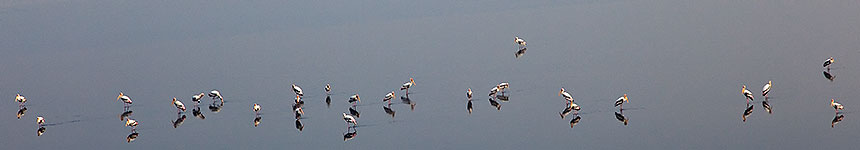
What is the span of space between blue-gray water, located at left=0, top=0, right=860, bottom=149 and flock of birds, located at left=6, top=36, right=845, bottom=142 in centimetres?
10

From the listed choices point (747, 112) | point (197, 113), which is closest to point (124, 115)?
point (197, 113)

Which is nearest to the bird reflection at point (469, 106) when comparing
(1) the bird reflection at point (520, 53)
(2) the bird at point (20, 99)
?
(1) the bird reflection at point (520, 53)

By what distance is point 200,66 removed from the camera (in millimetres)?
20031

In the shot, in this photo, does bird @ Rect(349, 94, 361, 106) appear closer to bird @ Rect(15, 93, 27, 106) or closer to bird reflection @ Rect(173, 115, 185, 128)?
bird reflection @ Rect(173, 115, 185, 128)

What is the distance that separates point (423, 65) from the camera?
19.2 m

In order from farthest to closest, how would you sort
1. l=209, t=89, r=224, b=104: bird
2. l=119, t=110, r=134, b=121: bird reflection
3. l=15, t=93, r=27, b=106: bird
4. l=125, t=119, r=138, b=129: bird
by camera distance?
l=15, t=93, r=27, b=106: bird
l=209, t=89, r=224, b=104: bird
l=119, t=110, r=134, b=121: bird reflection
l=125, t=119, r=138, b=129: bird

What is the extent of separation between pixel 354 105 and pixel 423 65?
3.13m

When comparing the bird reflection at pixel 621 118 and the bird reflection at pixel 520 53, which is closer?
the bird reflection at pixel 621 118

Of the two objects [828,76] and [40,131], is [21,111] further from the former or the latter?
[828,76]

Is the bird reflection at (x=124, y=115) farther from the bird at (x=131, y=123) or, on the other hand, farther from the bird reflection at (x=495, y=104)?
the bird reflection at (x=495, y=104)

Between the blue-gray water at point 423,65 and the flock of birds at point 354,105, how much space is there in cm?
10

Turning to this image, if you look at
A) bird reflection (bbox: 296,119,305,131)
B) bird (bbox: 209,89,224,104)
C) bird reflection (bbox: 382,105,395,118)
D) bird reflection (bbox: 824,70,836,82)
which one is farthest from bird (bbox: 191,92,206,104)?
bird reflection (bbox: 824,70,836,82)

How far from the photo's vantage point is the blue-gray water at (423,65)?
14.9 m

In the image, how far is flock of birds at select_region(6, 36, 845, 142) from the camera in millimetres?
14992
